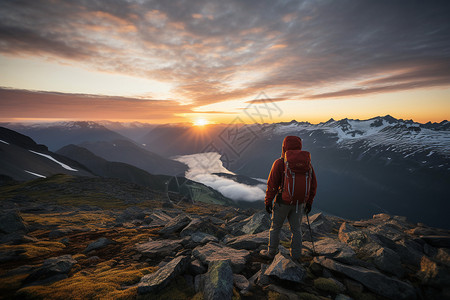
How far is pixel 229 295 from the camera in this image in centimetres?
660

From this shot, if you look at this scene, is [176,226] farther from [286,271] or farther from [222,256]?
[286,271]

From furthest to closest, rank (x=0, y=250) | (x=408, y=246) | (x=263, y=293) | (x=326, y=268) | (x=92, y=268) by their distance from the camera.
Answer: (x=408, y=246) → (x=0, y=250) → (x=92, y=268) → (x=326, y=268) → (x=263, y=293)

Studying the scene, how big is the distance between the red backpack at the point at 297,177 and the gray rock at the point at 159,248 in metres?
6.94

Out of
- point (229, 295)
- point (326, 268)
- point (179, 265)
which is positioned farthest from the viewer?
point (326, 268)

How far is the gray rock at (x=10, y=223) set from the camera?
15.0 m

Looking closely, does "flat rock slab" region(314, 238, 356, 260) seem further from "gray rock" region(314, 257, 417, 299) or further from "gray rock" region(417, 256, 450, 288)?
"gray rock" region(417, 256, 450, 288)

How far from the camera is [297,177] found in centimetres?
870

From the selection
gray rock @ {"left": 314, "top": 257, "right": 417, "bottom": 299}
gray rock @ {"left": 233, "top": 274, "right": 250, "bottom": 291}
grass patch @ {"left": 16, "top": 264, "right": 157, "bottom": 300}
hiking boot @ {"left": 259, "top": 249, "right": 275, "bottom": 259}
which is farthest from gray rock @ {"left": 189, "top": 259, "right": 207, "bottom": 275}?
gray rock @ {"left": 314, "top": 257, "right": 417, "bottom": 299}

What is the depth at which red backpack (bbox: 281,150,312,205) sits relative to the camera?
8.59 meters

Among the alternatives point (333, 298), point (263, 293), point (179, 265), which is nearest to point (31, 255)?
point (179, 265)

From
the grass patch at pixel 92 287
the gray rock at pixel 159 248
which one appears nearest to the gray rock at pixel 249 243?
the gray rock at pixel 159 248

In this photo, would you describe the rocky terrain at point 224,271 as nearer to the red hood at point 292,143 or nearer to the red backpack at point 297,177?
the red backpack at point 297,177

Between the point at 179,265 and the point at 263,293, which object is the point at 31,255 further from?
the point at 263,293

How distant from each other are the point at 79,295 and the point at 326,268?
963 cm
